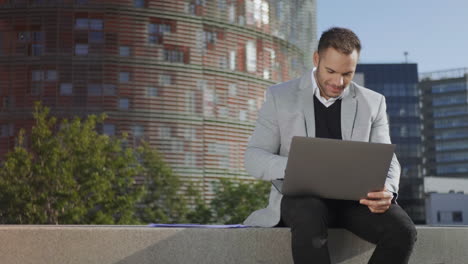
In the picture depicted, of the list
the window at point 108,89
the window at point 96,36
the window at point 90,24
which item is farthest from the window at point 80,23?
the window at point 108,89

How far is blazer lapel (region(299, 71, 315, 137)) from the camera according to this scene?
394 centimetres

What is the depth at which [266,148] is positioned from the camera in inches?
156

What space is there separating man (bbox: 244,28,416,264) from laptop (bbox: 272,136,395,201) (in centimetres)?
4

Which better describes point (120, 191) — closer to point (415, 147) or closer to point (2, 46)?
point (2, 46)

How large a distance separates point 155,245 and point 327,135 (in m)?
1.21

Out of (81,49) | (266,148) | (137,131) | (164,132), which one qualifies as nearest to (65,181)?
(137,131)

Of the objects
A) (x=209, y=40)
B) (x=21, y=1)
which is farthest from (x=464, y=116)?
(x=21, y=1)

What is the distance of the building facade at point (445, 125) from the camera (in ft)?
344

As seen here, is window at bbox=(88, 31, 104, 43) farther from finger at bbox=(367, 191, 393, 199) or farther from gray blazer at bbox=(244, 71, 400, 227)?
finger at bbox=(367, 191, 393, 199)

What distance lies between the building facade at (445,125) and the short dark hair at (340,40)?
105686mm

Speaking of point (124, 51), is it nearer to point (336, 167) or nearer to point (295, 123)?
point (295, 123)

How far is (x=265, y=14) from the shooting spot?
3944 centimetres

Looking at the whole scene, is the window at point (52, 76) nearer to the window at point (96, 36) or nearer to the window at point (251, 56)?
the window at point (96, 36)

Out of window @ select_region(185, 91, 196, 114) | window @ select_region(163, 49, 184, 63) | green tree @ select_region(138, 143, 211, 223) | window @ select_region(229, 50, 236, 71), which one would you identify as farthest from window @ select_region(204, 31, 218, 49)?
green tree @ select_region(138, 143, 211, 223)
